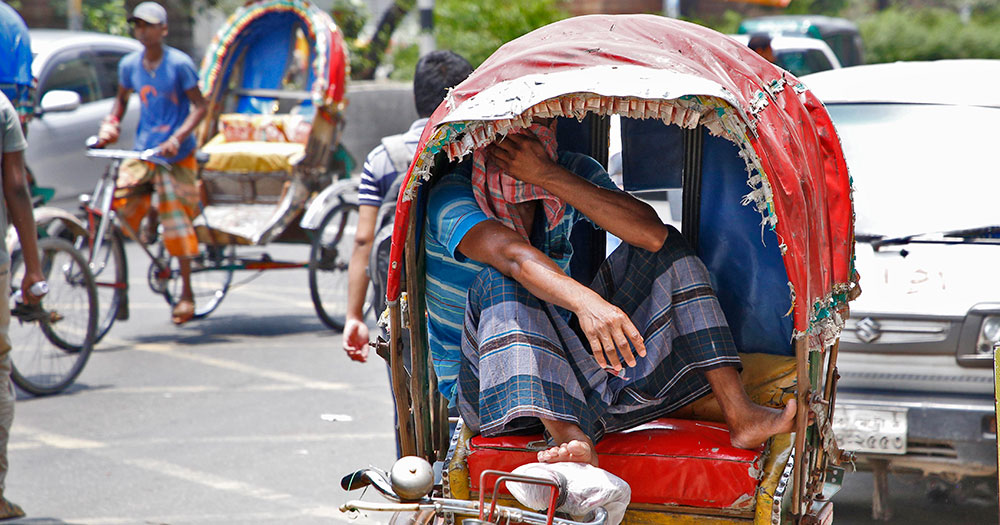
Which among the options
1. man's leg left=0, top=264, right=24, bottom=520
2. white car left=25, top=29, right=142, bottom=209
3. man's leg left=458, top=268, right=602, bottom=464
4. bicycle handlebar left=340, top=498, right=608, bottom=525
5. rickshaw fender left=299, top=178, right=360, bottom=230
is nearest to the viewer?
bicycle handlebar left=340, top=498, right=608, bottom=525

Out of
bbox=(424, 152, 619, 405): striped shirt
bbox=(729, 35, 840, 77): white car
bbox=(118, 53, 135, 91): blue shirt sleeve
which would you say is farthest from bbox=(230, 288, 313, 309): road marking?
bbox=(424, 152, 619, 405): striped shirt

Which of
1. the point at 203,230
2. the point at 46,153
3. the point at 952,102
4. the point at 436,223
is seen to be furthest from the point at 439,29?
the point at 436,223

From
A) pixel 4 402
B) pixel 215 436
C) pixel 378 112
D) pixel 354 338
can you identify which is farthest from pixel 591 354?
pixel 378 112

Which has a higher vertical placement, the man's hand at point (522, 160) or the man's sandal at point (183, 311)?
the man's hand at point (522, 160)

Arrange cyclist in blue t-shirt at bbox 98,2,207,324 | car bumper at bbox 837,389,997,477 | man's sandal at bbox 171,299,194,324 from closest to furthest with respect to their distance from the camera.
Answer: car bumper at bbox 837,389,997,477 < cyclist in blue t-shirt at bbox 98,2,207,324 < man's sandal at bbox 171,299,194,324

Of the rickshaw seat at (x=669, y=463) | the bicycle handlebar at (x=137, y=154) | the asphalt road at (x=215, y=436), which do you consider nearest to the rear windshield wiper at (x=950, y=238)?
the asphalt road at (x=215, y=436)

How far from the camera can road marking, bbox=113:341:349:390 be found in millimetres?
6719

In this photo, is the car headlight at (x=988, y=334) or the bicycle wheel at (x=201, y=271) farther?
the bicycle wheel at (x=201, y=271)

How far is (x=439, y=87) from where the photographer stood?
4406 mm

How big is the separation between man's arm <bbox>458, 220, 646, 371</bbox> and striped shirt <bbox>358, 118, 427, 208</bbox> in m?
1.26

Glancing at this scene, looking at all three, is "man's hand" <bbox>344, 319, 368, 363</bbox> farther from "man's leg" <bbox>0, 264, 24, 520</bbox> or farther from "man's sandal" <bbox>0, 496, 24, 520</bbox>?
"man's sandal" <bbox>0, 496, 24, 520</bbox>

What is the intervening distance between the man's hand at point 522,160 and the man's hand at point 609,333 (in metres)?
0.45

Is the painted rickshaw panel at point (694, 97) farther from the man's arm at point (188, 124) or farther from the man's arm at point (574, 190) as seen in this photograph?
the man's arm at point (188, 124)

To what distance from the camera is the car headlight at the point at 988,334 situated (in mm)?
4223
